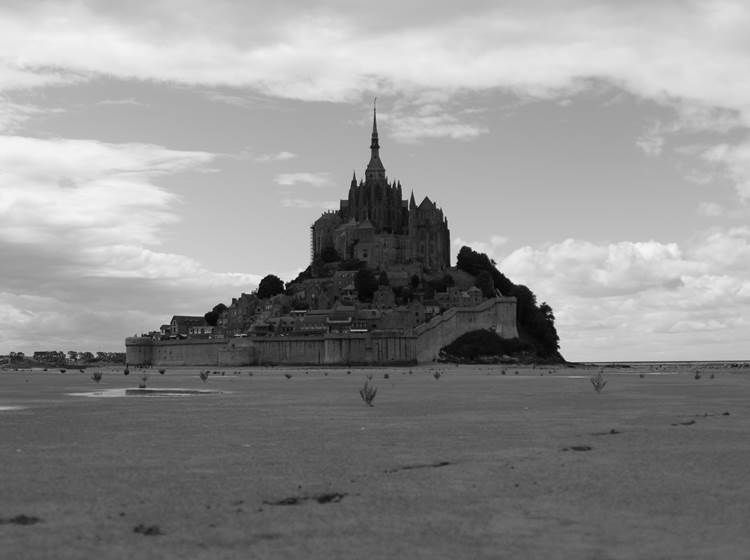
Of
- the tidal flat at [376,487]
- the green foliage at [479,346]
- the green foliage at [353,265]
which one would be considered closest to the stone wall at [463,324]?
the green foliage at [479,346]

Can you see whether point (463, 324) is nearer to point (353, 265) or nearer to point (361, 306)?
point (361, 306)

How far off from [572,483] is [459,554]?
18.0 ft

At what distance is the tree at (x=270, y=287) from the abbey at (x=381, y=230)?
9335 millimetres

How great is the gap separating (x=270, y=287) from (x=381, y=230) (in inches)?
928

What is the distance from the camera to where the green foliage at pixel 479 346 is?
142 metres

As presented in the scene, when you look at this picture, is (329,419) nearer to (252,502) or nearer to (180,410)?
(180,410)

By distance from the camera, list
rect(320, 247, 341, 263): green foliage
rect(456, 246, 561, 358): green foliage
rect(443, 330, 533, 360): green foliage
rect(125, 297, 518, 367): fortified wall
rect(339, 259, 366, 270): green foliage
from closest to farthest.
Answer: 1. rect(125, 297, 518, 367): fortified wall
2. rect(443, 330, 533, 360): green foliage
3. rect(456, 246, 561, 358): green foliage
4. rect(339, 259, 366, 270): green foliage
5. rect(320, 247, 341, 263): green foliage

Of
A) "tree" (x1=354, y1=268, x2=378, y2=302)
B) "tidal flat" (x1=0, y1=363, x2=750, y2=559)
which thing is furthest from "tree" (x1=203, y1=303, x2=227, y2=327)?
"tidal flat" (x1=0, y1=363, x2=750, y2=559)

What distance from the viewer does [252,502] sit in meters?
14.6

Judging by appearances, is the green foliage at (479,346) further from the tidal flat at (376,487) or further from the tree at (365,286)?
the tidal flat at (376,487)

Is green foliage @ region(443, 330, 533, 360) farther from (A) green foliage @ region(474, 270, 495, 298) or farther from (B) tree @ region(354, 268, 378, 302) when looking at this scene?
(B) tree @ region(354, 268, 378, 302)

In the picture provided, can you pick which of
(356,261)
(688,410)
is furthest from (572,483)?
(356,261)

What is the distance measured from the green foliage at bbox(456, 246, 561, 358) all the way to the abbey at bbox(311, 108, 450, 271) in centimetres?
551

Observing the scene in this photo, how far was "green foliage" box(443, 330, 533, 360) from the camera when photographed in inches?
5580
